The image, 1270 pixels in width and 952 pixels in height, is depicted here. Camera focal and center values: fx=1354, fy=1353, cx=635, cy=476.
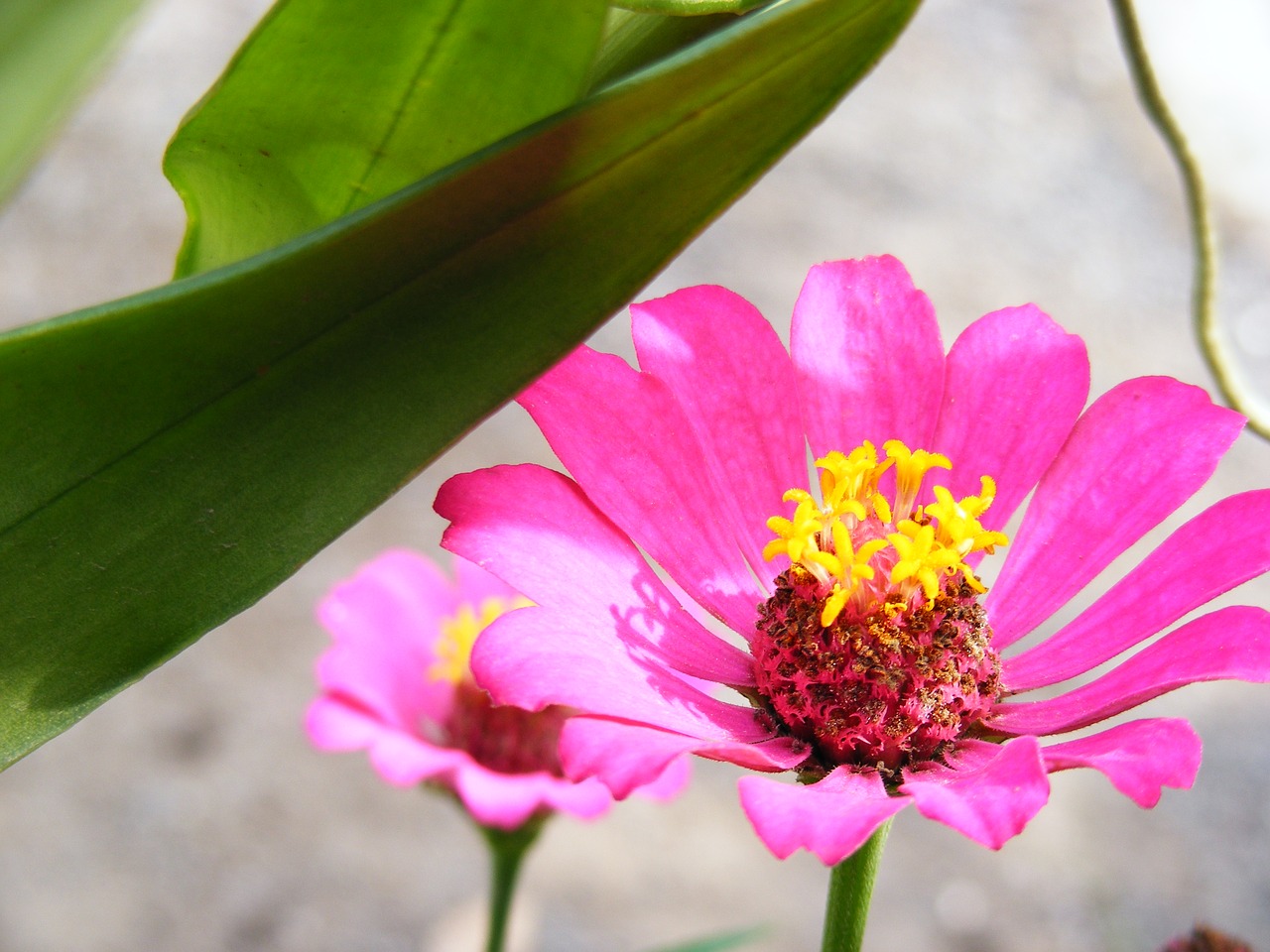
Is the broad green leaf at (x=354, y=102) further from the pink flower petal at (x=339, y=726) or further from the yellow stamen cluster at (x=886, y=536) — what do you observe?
the pink flower petal at (x=339, y=726)

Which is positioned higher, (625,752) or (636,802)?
(636,802)

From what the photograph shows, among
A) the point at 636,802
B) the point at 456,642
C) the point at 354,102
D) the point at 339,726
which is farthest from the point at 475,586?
the point at 636,802

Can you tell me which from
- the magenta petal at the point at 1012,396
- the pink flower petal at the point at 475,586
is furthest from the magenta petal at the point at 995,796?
the pink flower petal at the point at 475,586

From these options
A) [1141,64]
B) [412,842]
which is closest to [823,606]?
[1141,64]

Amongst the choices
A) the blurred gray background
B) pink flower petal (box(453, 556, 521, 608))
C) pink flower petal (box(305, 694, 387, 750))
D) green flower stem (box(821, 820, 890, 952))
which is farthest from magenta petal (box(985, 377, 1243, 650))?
the blurred gray background

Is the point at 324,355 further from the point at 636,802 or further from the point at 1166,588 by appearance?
the point at 636,802

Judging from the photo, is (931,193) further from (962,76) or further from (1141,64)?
(1141,64)

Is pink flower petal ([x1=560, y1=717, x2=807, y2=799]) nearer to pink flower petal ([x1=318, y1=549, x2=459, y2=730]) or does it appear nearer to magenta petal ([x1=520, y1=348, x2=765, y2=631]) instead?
magenta petal ([x1=520, y1=348, x2=765, y2=631])
